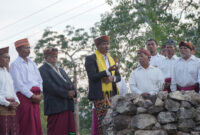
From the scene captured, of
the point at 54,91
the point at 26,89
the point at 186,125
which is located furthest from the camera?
the point at 54,91

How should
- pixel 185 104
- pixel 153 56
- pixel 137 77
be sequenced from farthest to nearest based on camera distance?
pixel 153 56, pixel 137 77, pixel 185 104

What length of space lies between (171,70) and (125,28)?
35.9 ft

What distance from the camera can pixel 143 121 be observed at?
5.90 meters

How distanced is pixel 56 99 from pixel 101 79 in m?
1.01

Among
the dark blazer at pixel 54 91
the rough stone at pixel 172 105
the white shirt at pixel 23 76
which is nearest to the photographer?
the rough stone at pixel 172 105

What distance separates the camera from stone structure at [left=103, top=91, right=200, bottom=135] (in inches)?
227

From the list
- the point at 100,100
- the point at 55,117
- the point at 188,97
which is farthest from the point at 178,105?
the point at 55,117

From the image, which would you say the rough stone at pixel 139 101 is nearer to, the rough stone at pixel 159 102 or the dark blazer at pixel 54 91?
the rough stone at pixel 159 102

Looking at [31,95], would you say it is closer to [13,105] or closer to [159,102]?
[13,105]

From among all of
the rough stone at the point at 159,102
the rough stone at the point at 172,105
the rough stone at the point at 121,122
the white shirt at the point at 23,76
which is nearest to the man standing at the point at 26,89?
the white shirt at the point at 23,76

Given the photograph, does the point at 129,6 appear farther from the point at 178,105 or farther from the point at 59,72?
the point at 178,105

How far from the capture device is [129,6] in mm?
17703

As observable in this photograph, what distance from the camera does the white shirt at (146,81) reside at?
6.71m

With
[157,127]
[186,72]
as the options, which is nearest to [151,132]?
[157,127]
